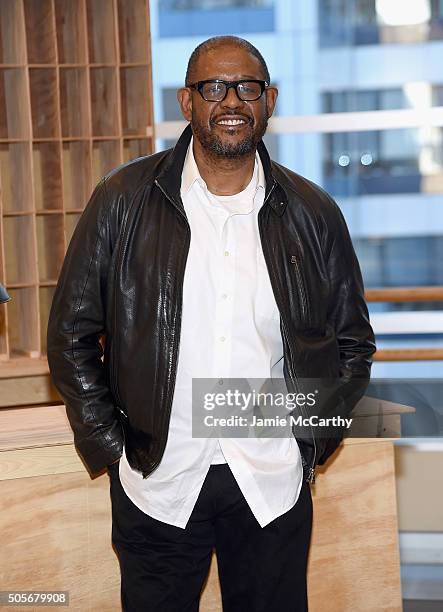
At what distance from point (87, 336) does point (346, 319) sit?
1.83 ft

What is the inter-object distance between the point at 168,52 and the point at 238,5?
50cm

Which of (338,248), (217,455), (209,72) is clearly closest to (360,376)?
(338,248)

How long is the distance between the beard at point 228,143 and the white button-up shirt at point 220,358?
0.09 meters

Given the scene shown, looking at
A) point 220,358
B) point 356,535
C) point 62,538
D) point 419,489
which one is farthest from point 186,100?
point 419,489

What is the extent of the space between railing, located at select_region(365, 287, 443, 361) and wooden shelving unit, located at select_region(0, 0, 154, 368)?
1.46 m

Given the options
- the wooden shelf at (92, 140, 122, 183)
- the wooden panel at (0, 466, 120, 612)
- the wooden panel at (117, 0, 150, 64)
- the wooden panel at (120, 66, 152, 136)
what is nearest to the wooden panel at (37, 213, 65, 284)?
the wooden shelf at (92, 140, 122, 183)

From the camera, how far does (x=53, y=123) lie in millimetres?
4867

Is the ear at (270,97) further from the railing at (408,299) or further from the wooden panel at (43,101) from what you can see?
the wooden panel at (43,101)

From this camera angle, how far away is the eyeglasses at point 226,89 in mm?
1779

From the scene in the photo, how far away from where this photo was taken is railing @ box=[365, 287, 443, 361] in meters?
4.37

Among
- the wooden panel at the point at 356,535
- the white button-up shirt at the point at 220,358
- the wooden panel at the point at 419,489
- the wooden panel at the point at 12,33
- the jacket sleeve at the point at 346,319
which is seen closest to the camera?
the white button-up shirt at the point at 220,358

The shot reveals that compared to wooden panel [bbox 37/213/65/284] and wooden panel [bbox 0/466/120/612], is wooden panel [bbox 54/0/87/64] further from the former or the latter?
wooden panel [bbox 0/466/120/612]

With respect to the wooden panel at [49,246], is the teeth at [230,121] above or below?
above

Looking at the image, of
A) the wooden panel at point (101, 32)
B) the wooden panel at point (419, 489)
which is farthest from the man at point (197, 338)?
the wooden panel at point (101, 32)
